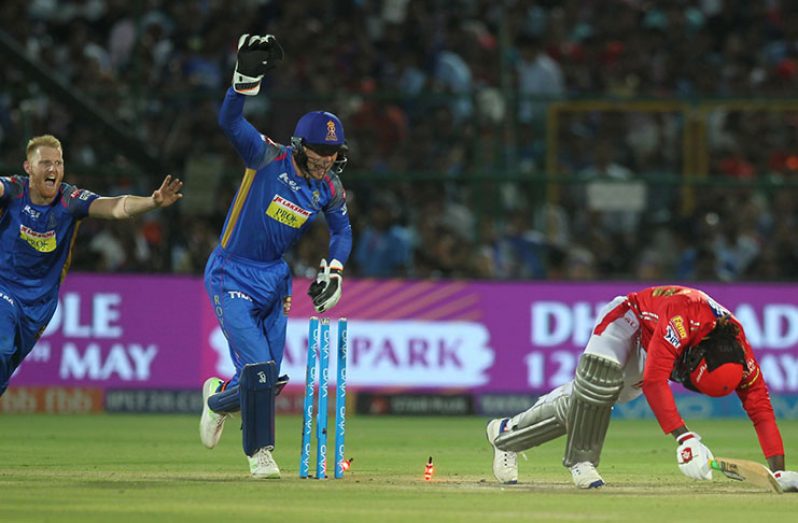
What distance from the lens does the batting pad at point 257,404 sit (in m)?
10.7

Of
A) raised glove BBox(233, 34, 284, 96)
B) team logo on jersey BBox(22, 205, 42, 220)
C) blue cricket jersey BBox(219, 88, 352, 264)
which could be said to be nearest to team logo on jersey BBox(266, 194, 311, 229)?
blue cricket jersey BBox(219, 88, 352, 264)

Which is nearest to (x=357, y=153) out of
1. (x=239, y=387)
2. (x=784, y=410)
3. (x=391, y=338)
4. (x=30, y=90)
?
(x=391, y=338)

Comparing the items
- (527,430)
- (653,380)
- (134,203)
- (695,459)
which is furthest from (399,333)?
(695,459)

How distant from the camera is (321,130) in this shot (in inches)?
426

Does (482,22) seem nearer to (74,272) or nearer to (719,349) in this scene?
(74,272)

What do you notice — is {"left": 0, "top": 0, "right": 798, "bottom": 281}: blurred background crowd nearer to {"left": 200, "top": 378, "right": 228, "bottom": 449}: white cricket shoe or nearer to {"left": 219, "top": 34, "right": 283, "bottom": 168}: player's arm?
{"left": 200, "top": 378, "right": 228, "bottom": 449}: white cricket shoe

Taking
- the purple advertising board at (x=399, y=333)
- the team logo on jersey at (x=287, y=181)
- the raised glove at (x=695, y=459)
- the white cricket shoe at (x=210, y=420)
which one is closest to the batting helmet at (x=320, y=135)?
the team logo on jersey at (x=287, y=181)

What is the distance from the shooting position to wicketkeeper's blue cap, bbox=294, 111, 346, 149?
35.6 feet

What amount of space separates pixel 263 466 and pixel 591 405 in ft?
7.14

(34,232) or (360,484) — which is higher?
(34,232)

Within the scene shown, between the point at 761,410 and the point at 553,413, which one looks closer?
the point at 761,410

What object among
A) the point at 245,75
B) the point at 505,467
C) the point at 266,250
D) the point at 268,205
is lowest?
the point at 505,467

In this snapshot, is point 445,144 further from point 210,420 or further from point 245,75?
point 245,75

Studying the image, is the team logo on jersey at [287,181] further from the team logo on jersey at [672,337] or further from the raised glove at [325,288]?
A: the team logo on jersey at [672,337]
